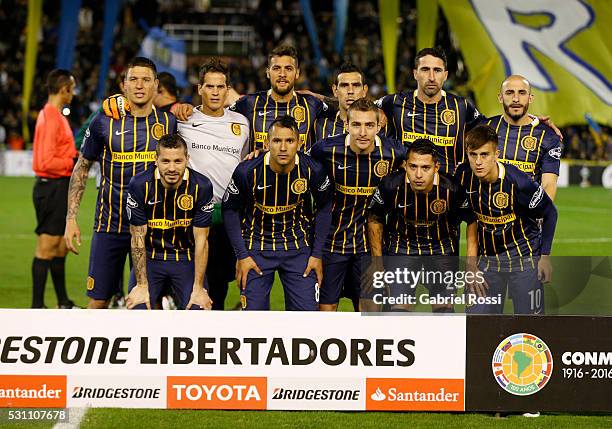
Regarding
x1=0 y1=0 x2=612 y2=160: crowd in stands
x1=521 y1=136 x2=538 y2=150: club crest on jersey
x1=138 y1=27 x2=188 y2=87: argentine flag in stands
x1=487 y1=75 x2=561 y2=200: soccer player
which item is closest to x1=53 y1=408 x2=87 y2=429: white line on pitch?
x1=487 y1=75 x2=561 y2=200: soccer player

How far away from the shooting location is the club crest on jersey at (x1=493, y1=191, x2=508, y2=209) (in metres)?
5.73

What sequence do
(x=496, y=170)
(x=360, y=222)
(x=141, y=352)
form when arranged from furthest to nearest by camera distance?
(x=360, y=222)
(x=496, y=170)
(x=141, y=352)

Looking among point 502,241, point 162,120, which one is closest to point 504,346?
point 502,241

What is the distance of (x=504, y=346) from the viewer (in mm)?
5062

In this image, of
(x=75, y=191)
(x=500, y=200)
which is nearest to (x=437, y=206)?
(x=500, y=200)

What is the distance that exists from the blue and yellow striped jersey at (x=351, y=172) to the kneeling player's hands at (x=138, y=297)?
3.94 ft

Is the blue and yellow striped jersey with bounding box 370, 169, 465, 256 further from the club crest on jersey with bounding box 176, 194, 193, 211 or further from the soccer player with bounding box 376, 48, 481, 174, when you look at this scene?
the club crest on jersey with bounding box 176, 194, 193, 211

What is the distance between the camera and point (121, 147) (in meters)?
6.20

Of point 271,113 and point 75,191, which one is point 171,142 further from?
point 75,191

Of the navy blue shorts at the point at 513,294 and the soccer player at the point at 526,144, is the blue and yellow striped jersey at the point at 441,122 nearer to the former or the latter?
the soccer player at the point at 526,144

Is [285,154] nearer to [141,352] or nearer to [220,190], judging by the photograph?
[220,190]

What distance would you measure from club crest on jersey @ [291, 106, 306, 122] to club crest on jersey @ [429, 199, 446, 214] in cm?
109

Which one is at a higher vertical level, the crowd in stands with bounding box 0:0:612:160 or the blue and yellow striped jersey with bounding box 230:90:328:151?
the crowd in stands with bounding box 0:0:612:160

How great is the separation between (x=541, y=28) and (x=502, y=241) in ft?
50.5
